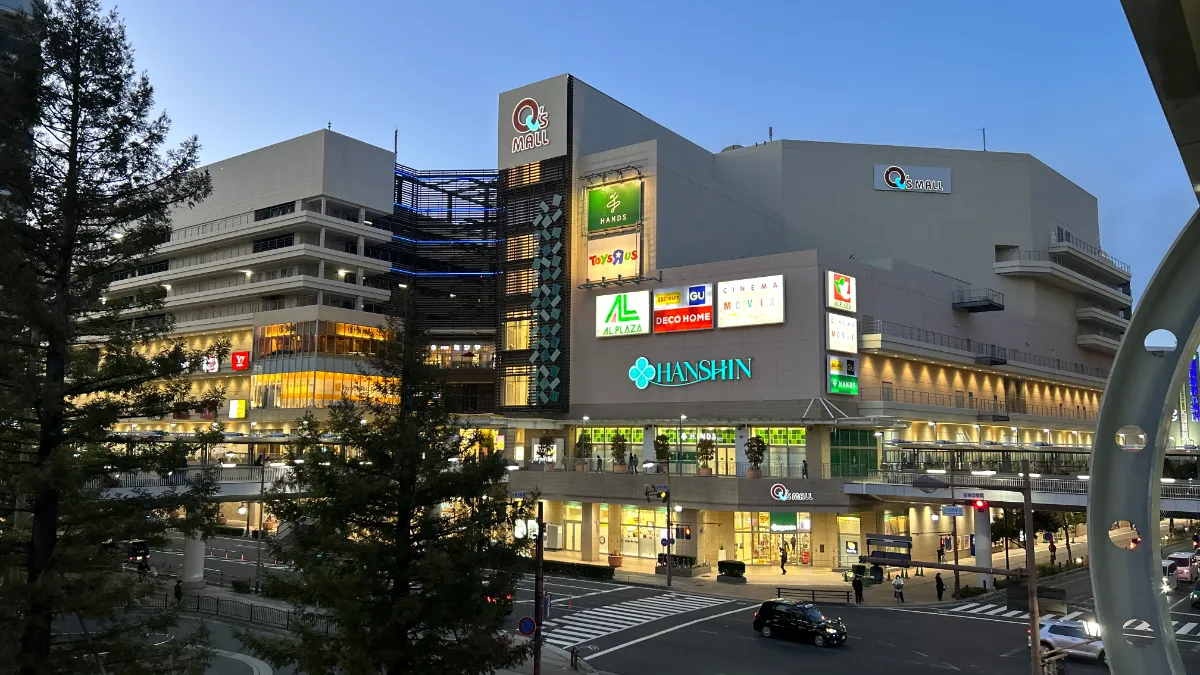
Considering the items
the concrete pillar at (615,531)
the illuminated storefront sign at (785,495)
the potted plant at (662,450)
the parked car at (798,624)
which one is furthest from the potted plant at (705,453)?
the parked car at (798,624)

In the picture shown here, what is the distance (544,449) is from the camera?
62.7 m

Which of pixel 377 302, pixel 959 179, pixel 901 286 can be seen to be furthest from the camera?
pixel 377 302

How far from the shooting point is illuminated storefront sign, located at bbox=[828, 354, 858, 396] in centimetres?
5578

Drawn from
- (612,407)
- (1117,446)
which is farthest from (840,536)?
(1117,446)

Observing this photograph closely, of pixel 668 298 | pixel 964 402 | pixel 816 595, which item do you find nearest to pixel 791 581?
pixel 816 595

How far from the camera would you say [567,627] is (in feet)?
117

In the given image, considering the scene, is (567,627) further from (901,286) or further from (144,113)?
(901,286)

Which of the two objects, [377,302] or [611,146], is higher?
[611,146]

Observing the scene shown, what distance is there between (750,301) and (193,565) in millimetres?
38682

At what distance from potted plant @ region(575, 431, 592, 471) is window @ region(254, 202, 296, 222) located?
41.2 meters

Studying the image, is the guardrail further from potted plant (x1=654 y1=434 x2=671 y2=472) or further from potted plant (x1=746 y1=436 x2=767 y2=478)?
potted plant (x1=654 y1=434 x2=671 y2=472)

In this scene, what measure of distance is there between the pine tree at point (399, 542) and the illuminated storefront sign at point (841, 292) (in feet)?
139

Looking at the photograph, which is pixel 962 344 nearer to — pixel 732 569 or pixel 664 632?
pixel 732 569

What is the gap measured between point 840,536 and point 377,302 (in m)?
54.8
